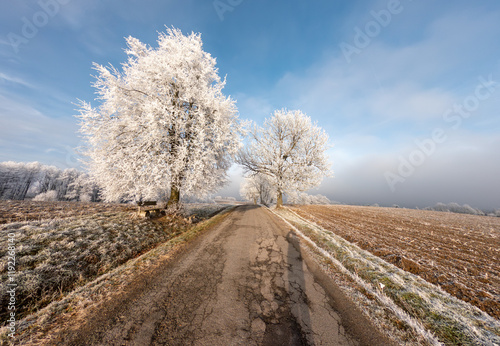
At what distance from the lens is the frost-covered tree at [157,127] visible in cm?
898

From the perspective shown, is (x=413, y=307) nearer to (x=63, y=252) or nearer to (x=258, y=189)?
(x=63, y=252)

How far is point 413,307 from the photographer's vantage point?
3.52 metres

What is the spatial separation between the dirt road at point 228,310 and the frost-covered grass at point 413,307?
58cm

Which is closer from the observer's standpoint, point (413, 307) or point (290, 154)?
point (413, 307)

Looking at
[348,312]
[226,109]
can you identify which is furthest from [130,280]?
[226,109]

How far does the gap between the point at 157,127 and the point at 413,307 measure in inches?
449

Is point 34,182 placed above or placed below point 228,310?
above

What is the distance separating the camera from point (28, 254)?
4508 millimetres

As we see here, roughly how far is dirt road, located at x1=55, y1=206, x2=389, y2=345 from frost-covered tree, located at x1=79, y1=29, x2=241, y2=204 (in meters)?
5.56

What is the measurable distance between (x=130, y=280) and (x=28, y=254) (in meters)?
3.16

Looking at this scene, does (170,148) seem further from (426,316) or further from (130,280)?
(426,316)

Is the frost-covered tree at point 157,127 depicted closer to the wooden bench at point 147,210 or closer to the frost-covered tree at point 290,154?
the wooden bench at point 147,210

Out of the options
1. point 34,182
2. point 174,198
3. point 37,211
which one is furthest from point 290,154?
point 34,182

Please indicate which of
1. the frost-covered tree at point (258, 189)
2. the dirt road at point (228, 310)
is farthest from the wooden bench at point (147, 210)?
the frost-covered tree at point (258, 189)
